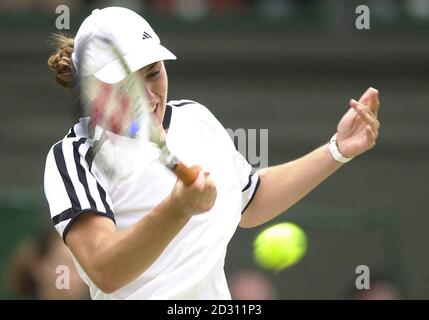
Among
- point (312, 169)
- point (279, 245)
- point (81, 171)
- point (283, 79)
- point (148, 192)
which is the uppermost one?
point (81, 171)

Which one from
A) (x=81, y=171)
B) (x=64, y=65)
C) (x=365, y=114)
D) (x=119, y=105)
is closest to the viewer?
(x=119, y=105)

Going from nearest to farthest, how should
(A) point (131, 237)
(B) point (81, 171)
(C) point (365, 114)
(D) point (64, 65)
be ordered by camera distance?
(A) point (131, 237) < (B) point (81, 171) < (D) point (64, 65) < (C) point (365, 114)

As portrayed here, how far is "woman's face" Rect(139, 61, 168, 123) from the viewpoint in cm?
356

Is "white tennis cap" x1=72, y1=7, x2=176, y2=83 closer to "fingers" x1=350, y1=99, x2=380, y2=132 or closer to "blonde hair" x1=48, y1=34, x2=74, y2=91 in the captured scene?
"blonde hair" x1=48, y1=34, x2=74, y2=91

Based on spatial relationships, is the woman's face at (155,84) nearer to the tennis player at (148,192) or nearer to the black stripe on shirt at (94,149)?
the tennis player at (148,192)

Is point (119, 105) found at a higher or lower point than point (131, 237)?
higher

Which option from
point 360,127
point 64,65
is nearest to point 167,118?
point 64,65

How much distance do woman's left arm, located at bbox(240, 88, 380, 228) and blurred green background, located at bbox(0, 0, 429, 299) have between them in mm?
4015

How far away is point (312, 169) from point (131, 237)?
0.95 metres

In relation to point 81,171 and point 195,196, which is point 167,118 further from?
point 195,196

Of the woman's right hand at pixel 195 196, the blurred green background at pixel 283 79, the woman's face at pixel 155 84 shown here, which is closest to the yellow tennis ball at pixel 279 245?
the woman's face at pixel 155 84

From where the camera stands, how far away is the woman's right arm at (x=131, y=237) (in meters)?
3.14

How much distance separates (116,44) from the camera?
11.8 feet
